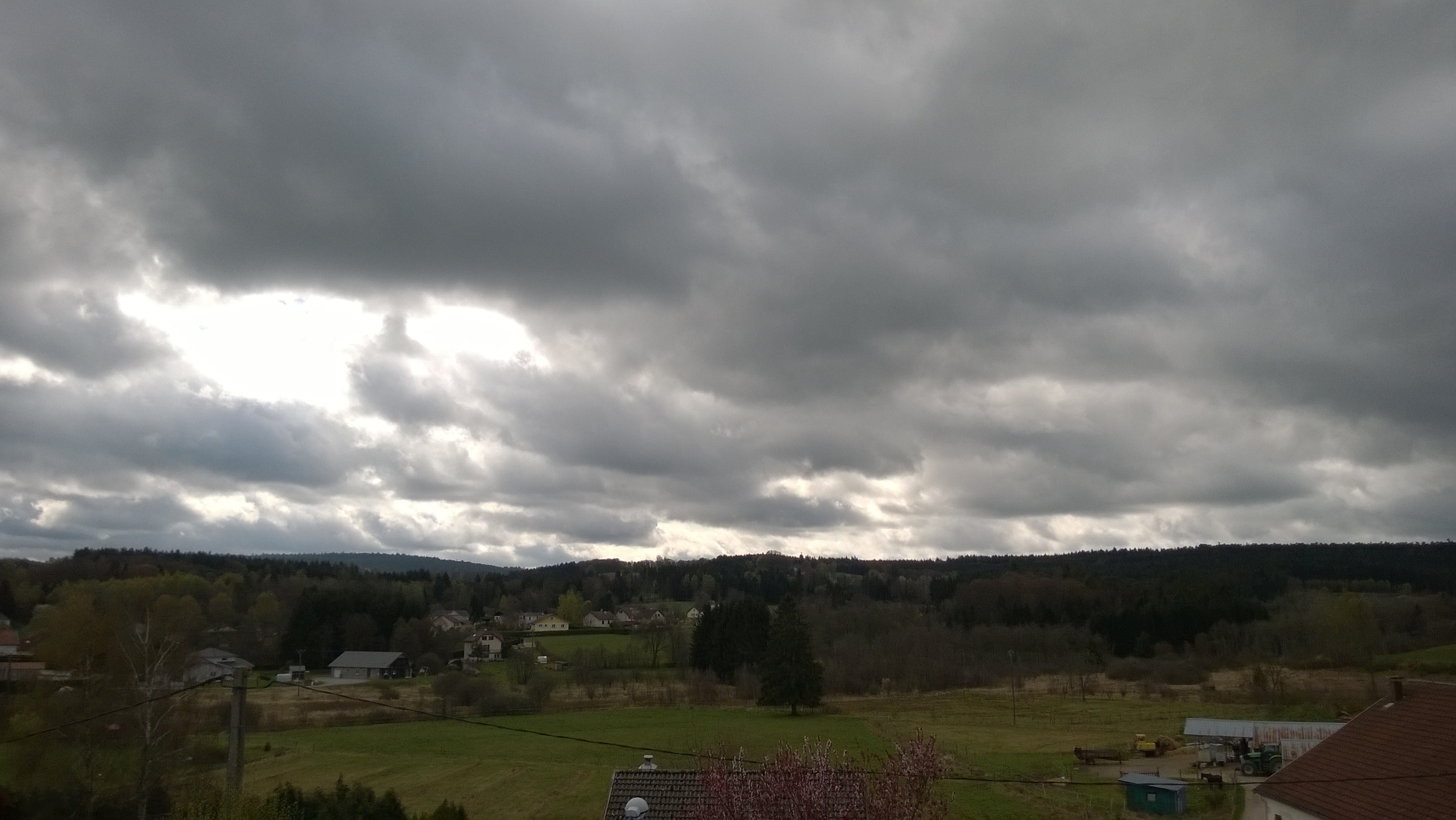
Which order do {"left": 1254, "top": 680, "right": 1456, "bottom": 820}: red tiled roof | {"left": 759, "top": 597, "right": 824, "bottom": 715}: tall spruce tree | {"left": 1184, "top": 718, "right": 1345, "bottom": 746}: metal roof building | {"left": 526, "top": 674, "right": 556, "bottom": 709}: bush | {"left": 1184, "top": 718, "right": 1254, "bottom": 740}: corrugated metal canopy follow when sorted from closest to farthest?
{"left": 1254, "top": 680, "right": 1456, "bottom": 820}: red tiled roof
{"left": 1184, "top": 718, "right": 1345, "bottom": 746}: metal roof building
{"left": 1184, "top": 718, "right": 1254, "bottom": 740}: corrugated metal canopy
{"left": 759, "top": 597, "right": 824, "bottom": 715}: tall spruce tree
{"left": 526, "top": 674, "right": 556, "bottom": 709}: bush

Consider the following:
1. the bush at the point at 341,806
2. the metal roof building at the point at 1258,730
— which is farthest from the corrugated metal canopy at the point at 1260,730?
the bush at the point at 341,806

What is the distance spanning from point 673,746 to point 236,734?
3778cm

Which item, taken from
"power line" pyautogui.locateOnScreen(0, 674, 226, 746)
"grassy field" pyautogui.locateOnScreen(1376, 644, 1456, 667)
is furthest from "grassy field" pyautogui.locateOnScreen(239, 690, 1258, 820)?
"grassy field" pyautogui.locateOnScreen(1376, 644, 1456, 667)

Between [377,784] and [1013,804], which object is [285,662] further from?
[1013,804]

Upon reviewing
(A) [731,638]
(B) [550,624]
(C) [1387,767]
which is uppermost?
(C) [1387,767]

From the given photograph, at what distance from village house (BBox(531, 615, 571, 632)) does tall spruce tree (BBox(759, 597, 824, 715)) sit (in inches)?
2776

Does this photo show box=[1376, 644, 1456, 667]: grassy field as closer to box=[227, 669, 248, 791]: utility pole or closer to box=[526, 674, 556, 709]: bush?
box=[526, 674, 556, 709]: bush

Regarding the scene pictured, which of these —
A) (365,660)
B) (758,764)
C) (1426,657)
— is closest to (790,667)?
(365,660)

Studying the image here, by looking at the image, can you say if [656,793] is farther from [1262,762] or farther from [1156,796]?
[1262,762]

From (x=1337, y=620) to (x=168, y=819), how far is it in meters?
89.4

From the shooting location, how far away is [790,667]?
3162 inches

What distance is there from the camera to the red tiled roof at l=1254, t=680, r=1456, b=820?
2291 cm

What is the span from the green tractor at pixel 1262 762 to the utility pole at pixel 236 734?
1909 inches

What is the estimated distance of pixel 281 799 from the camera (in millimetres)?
25172
